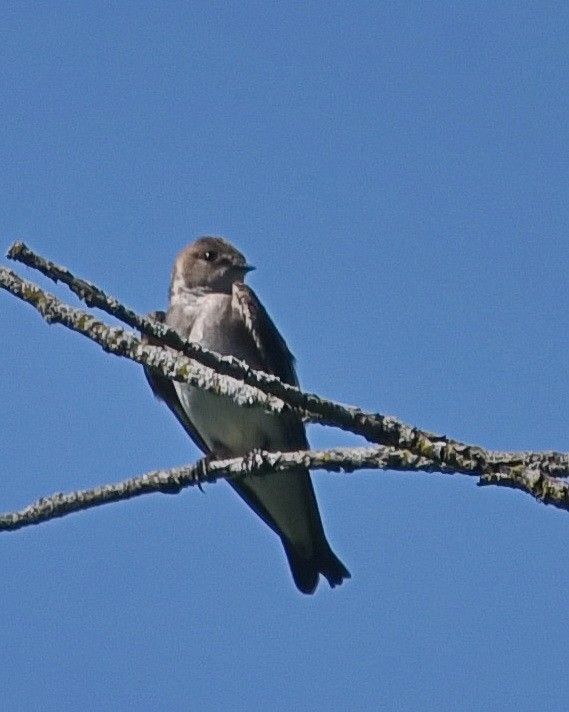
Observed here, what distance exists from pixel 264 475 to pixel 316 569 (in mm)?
4729

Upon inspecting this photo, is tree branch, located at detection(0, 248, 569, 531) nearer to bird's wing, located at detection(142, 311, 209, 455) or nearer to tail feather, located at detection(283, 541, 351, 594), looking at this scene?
tail feather, located at detection(283, 541, 351, 594)

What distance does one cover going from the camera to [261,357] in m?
8.88

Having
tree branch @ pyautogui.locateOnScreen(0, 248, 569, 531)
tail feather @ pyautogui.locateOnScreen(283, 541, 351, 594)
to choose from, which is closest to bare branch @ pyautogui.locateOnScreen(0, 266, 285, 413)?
tree branch @ pyautogui.locateOnScreen(0, 248, 569, 531)

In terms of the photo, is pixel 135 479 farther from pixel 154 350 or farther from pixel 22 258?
pixel 22 258

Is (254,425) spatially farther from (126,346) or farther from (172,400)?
(126,346)

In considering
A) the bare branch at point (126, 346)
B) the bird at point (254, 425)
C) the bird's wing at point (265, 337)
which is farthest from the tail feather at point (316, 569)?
the bare branch at point (126, 346)

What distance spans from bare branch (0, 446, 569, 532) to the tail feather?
14.0ft

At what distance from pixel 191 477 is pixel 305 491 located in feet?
15.3

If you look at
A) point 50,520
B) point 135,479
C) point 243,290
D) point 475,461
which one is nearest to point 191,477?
point 135,479

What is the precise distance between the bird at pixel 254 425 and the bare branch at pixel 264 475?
3.97m

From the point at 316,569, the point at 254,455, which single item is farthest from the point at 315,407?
the point at 316,569

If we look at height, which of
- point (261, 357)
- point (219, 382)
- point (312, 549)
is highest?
point (261, 357)

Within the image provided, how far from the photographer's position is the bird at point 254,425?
28.1 feet

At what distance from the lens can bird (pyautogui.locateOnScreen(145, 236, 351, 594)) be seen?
337 inches
